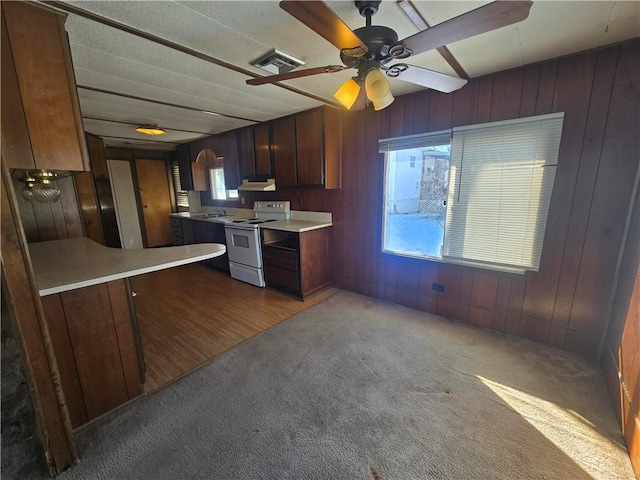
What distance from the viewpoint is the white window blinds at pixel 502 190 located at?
2.18 meters

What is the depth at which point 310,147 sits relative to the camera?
3.38m

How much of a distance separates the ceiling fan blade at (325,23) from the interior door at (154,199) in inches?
240

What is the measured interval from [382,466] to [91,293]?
192 cm

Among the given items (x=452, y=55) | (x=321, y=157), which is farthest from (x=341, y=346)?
(x=452, y=55)

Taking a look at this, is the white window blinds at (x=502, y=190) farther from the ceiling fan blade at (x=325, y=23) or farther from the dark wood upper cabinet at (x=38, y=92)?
the dark wood upper cabinet at (x=38, y=92)

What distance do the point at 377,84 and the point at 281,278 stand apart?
2.70 m

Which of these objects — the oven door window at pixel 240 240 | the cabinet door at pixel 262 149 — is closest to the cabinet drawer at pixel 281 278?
the oven door window at pixel 240 240

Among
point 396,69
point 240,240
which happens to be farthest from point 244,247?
point 396,69

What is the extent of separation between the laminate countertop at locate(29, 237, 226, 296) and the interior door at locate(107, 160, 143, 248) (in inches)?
144

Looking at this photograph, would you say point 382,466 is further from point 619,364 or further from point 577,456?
point 619,364

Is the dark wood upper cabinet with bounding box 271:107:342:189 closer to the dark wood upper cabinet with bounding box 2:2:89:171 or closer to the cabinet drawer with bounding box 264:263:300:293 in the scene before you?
the cabinet drawer with bounding box 264:263:300:293

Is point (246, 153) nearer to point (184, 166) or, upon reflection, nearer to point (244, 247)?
point (244, 247)

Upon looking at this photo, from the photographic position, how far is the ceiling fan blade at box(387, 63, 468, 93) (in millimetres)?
1447

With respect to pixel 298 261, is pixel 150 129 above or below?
above
